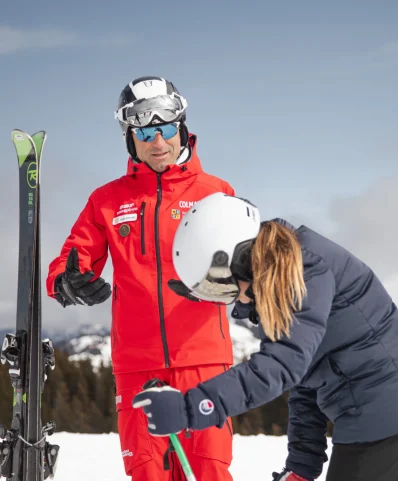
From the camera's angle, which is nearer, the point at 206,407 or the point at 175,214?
the point at 206,407

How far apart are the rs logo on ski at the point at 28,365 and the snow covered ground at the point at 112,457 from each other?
2.30m

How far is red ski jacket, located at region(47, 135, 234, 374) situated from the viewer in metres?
3.65

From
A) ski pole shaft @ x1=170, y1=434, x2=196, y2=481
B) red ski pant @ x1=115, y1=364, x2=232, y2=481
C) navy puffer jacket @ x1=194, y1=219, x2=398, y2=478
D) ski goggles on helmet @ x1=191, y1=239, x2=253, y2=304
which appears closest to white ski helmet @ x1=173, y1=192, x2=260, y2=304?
ski goggles on helmet @ x1=191, y1=239, x2=253, y2=304

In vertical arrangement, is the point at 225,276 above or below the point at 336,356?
above

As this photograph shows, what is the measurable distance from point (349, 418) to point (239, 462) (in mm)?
4917

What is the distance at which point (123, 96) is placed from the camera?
4172 mm

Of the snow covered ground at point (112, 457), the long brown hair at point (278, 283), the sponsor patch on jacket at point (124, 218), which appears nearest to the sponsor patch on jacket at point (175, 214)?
the sponsor patch on jacket at point (124, 218)

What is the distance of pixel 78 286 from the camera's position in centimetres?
378

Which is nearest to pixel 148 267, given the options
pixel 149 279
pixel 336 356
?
pixel 149 279

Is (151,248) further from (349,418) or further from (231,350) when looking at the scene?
(349,418)

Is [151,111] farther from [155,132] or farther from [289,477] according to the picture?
[289,477]

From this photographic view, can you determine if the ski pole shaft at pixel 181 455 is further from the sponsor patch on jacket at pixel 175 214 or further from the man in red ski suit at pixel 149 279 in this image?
the sponsor patch on jacket at pixel 175 214

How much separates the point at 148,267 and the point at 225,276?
41.6 inches

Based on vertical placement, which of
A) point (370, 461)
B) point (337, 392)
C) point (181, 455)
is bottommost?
point (370, 461)
